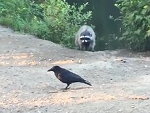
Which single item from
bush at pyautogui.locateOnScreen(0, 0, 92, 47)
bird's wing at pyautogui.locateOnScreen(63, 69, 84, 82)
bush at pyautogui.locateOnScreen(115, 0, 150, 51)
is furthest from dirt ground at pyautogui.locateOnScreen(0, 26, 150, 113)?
bush at pyautogui.locateOnScreen(0, 0, 92, 47)

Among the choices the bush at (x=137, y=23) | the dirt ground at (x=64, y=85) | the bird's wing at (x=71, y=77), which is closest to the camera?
the dirt ground at (x=64, y=85)

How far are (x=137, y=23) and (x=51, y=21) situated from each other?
3366 mm

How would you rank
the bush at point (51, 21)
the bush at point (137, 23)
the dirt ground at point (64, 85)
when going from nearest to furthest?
1. the dirt ground at point (64, 85)
2. the bush at point (137, 23)
3. the bush at point (51, 21)

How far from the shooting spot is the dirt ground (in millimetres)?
8047

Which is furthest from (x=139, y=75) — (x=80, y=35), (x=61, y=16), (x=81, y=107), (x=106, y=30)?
(x=106, y=30)

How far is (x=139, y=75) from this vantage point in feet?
38.0

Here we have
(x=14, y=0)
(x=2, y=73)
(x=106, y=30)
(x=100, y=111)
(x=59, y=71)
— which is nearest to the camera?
(x=100, y=111)

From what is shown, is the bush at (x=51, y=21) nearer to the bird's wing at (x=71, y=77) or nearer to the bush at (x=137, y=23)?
the bush at (x=137, y=23)

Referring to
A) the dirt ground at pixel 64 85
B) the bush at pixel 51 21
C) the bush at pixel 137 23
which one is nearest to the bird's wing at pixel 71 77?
the dirt ground at pixel 64 85

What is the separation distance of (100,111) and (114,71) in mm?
4435

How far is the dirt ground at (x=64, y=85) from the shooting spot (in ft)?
26.4

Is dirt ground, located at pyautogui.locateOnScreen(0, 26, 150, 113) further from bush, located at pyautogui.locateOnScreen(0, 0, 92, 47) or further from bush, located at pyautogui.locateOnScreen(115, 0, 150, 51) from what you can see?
bush, located at pyautogui.locateOnScreen(0, 0, 92, 47)

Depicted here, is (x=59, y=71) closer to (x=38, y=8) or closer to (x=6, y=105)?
(x=6, y=105)

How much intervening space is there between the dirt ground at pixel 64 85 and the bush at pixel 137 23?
478 mm
